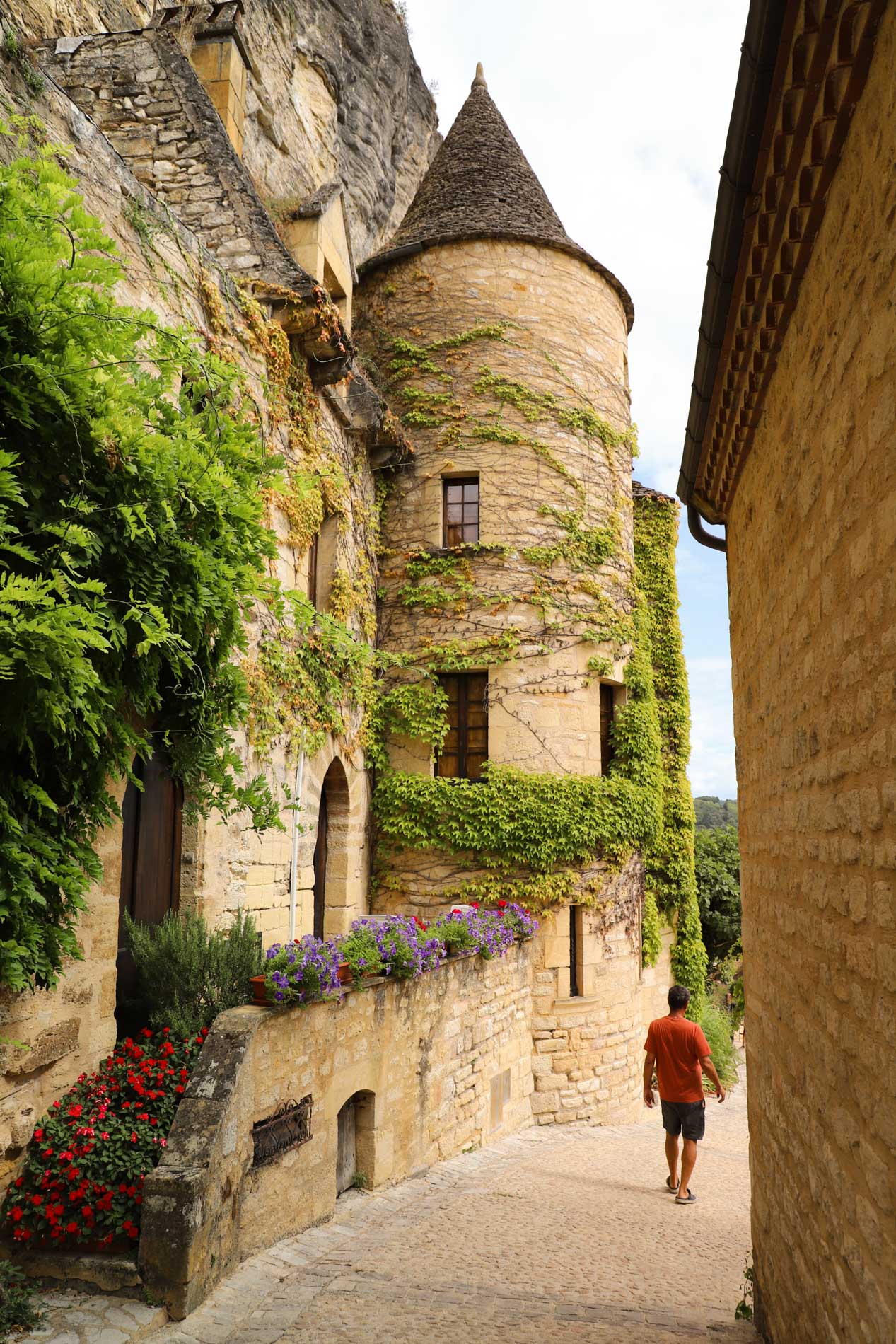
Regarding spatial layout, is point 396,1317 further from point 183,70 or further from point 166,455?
point 183,70

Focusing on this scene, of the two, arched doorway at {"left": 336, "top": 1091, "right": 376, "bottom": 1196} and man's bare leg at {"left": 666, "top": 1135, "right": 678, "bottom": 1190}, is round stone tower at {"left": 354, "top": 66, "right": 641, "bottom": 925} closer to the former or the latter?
man's bare leg at {"left": 666, "top": 1135, "right": 678, "bottom": 1190}

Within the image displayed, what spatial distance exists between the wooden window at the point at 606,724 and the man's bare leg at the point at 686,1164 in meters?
5.95

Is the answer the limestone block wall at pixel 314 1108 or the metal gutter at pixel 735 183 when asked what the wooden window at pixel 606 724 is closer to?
the limestone block wall at pixel 314 1108

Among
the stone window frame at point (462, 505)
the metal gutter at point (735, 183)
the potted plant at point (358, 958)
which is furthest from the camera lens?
the stone window frame at point (462, 505)

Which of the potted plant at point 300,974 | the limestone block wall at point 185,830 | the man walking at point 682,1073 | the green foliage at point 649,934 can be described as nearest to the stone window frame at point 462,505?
the limestone block wall at point 185,830

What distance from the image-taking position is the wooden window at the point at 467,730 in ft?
39.6

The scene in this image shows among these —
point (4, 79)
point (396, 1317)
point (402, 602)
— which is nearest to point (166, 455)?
point (4, 79)

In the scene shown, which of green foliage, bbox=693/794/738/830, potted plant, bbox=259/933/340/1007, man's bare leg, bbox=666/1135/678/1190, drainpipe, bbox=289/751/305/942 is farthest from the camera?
green foliage, bbox=693/794/738/830

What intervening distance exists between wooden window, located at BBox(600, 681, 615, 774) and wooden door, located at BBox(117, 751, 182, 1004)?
272 inches

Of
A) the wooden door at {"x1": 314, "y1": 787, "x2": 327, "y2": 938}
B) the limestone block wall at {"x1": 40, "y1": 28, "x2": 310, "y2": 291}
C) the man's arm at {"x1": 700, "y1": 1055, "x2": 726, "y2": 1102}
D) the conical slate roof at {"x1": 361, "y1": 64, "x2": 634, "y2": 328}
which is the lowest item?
the man's arm at {"x1": 700, "y1": 1055, "x2": 726, "y2": 1102}

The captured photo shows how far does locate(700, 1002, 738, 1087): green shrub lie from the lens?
13.7m

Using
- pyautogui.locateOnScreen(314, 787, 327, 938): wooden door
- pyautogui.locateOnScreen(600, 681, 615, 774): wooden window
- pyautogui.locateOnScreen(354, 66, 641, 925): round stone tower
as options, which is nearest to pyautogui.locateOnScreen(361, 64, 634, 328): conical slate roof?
pyautogui.locateOnScreen(354, 66, 641, 925): round stone tower

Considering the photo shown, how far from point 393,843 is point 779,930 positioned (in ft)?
26.2

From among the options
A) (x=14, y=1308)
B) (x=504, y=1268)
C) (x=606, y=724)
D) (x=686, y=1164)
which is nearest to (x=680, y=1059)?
(x=686, y=1164)
